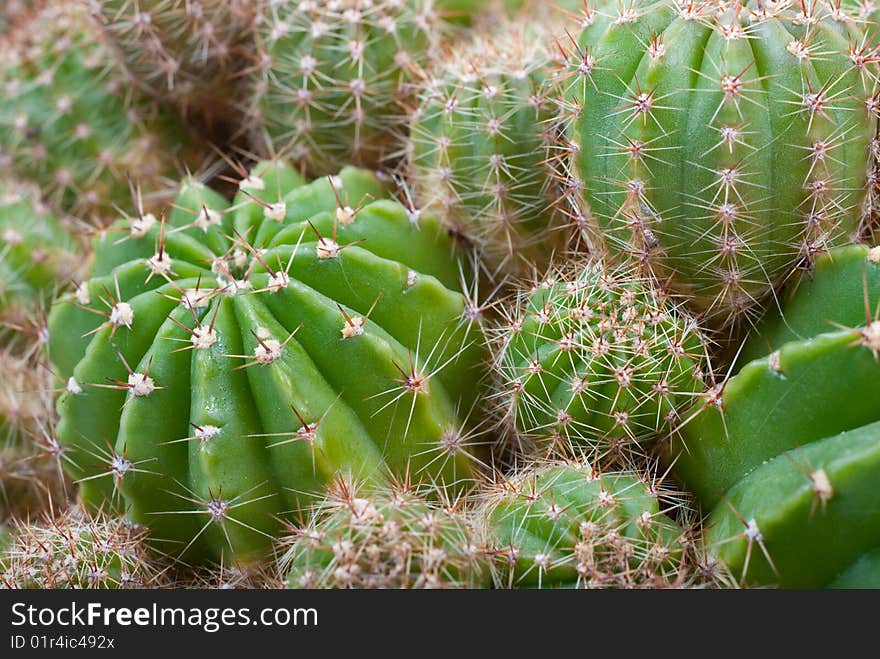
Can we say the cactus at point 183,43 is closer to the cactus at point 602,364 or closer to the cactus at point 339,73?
the cactus at point 339,73

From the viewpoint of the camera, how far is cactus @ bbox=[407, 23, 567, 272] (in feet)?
6.60

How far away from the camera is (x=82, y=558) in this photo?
1.75 m

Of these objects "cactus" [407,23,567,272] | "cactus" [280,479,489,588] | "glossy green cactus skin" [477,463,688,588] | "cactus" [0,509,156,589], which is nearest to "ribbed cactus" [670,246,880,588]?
"glossy green cactus skin" [477,463,688,588]

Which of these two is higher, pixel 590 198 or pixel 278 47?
pixel 278 47

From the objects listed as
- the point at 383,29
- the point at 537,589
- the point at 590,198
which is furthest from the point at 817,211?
the point at 383,29

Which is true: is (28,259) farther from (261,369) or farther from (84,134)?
(261,369)

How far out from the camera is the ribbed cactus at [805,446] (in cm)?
142

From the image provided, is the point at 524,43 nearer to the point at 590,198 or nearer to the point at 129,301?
the point at 590,198

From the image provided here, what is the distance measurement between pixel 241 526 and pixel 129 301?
502mm

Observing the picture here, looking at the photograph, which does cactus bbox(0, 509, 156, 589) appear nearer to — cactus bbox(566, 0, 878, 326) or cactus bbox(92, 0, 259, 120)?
cactus bbox(566, 0, 878, 326)

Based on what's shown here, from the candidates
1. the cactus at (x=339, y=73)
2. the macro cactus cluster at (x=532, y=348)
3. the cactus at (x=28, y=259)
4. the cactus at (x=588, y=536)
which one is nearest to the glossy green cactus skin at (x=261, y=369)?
the macro cactus cluster at (x=532, y=348)

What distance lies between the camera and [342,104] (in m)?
2.33

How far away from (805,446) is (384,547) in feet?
2.38

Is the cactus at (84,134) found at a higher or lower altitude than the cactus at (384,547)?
higher
